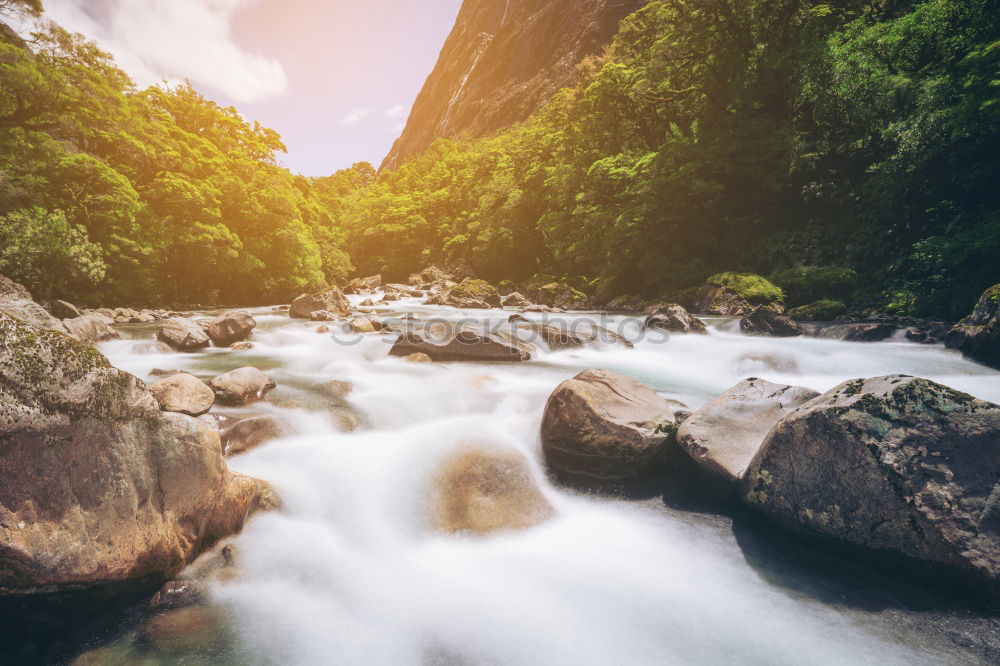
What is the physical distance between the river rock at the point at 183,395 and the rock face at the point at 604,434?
457 cm

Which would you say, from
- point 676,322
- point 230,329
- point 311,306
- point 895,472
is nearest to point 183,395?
point 230,329

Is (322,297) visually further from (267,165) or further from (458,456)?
(267,165)

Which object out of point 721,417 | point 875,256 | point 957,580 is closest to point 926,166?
point 875,256

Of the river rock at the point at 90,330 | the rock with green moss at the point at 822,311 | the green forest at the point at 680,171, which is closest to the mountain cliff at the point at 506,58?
the green forest at the point at 680,171

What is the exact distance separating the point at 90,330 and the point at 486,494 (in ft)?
40.5

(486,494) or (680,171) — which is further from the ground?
(680,171)

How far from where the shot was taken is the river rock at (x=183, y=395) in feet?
16.7

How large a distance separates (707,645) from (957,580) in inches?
76.1

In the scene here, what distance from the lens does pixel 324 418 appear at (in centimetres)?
576

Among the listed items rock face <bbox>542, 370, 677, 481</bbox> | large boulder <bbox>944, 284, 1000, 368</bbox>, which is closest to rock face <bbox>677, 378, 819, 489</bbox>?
rock face <bbox>542, 370, 677, 481</bbox>

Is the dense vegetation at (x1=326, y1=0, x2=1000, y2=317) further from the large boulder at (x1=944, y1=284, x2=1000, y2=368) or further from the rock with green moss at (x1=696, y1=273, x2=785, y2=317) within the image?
the large boulder at (x1=944, y1=284, x2=1000, y2=368)

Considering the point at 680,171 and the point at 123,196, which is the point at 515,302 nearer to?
the point at 680,171

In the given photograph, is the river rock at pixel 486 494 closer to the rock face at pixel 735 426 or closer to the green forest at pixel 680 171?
the rock face at pixel 735 426

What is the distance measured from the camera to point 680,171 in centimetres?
1795
